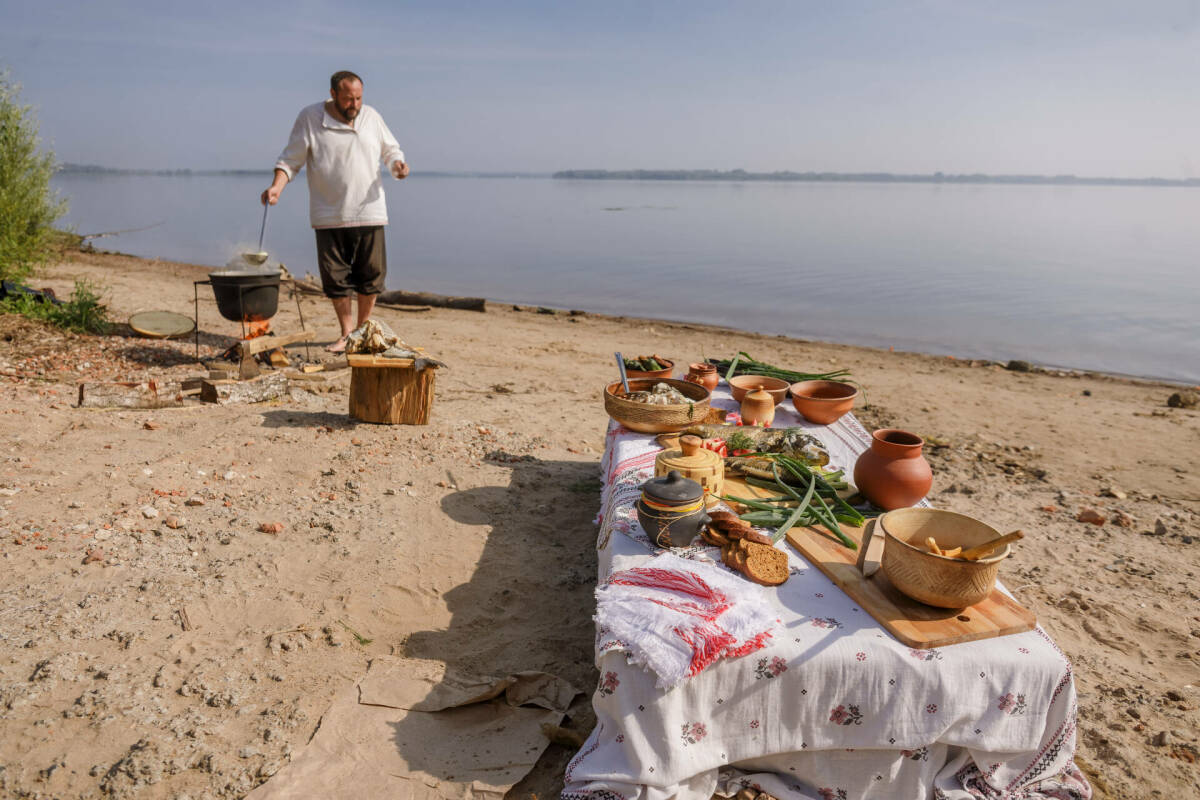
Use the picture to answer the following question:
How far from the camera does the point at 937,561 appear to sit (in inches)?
82.0

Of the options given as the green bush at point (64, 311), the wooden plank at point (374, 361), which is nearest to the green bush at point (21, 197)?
the green bush at point (64, 311)

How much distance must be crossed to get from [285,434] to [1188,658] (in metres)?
5.32

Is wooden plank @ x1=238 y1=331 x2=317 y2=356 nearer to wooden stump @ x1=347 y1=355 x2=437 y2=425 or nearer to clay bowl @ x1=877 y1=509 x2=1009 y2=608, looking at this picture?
wooden stump @ x1=347 y1=355 x2=437 y2=425

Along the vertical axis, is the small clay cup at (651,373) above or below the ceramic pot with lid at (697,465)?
above

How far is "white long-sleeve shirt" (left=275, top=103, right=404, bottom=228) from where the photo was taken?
20.7ft

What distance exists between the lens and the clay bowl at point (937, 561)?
2.08 metres

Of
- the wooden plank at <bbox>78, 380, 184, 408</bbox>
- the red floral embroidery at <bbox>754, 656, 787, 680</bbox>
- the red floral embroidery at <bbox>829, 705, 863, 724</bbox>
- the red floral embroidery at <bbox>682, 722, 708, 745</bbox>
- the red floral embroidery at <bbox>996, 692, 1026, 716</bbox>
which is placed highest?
the red floral embroidery at <bbox>754, 656, 787, 680</bbox>

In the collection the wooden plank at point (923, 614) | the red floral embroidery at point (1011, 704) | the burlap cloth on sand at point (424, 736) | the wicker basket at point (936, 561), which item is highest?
the wicker basket at point (936, 561)

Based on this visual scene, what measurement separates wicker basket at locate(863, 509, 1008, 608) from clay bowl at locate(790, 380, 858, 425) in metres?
1.44

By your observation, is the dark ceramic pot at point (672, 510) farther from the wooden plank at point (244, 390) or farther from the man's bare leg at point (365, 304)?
the man's bare leg at point (365, 304)

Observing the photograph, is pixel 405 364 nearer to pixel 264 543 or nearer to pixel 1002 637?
pixel 264 543

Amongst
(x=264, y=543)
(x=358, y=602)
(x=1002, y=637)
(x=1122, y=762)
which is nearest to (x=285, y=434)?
(x=264, y=543)

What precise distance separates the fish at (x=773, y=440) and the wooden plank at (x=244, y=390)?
3.85 metres

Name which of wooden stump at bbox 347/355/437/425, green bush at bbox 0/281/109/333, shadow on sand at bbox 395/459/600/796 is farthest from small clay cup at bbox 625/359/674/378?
green bush at bbox 0/281/109/333
